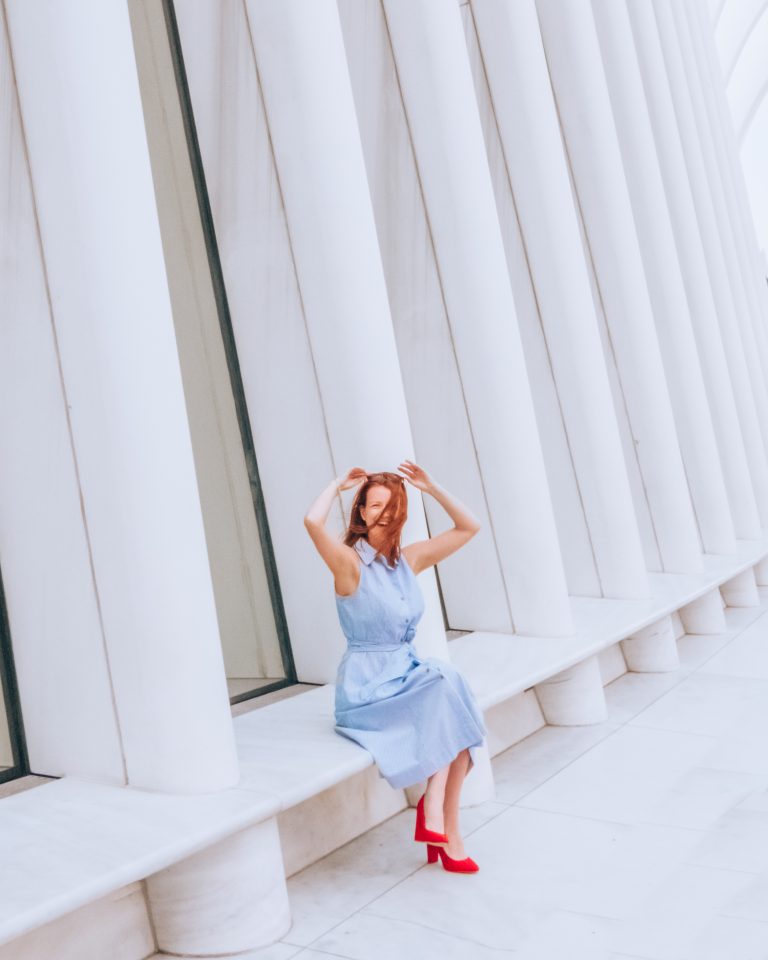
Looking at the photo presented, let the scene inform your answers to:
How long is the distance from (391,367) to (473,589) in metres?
2.24

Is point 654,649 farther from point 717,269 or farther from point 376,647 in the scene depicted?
point 717,269

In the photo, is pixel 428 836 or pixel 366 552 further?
pixel 366 552

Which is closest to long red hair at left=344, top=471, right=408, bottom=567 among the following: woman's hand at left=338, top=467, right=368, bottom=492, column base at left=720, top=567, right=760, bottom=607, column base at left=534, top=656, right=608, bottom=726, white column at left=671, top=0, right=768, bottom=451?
woman's hand at left=338, top=467, right=368, bottom=492

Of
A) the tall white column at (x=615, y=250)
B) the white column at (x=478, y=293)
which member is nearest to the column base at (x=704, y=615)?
the tall white column at (x=615, y=250)

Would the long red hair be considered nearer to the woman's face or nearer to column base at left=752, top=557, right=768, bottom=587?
the woman's face

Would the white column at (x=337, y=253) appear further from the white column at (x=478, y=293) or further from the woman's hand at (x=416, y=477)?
the white column at (x=478, y=293)

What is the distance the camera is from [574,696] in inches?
259

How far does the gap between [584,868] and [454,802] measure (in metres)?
0.60

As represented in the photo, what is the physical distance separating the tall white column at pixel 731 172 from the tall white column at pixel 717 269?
6.72 ft

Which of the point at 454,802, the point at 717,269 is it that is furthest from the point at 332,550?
the point at 717,269

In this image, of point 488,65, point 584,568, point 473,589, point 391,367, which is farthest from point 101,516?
point 488,65

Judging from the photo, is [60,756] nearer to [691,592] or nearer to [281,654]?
[281,654]

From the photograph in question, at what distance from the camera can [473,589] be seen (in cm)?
686

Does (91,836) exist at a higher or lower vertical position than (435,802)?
higher
